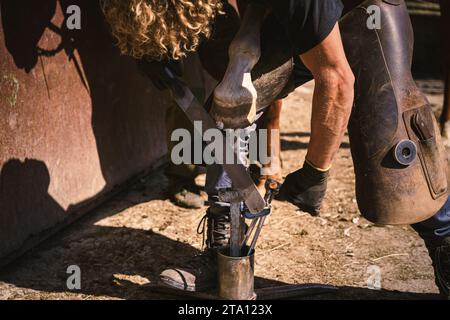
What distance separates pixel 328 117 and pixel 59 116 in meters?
1.62

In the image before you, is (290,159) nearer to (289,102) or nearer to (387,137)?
(289,102)

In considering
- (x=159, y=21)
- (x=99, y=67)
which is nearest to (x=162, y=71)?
(x=159, y=21)

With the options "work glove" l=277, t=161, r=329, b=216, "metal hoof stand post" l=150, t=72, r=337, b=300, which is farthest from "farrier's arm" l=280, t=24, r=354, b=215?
"metal hoof stand post" l=150, t=72, r=337, b=300

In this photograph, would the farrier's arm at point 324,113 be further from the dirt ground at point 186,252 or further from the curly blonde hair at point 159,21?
the dirt ground at point 186,252

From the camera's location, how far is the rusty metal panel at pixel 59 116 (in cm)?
291

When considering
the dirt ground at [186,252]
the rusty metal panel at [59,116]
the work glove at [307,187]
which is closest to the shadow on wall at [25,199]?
the rusty metal panel at [59,116]

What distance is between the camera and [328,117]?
229 centimetres

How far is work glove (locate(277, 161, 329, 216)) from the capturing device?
2.40 meters

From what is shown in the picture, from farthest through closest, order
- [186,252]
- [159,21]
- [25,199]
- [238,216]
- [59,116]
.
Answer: [59,116] < [186,252] < [25,199] < [238,216] < [159,21]

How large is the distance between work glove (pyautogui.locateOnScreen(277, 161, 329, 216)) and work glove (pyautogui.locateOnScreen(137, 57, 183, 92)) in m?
0.60

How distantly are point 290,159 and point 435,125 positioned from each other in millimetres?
1968

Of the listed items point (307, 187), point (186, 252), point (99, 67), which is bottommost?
point (186, 252)

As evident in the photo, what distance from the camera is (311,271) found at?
294 centimetres

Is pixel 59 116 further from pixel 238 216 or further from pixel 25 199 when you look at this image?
pixel 238 216
